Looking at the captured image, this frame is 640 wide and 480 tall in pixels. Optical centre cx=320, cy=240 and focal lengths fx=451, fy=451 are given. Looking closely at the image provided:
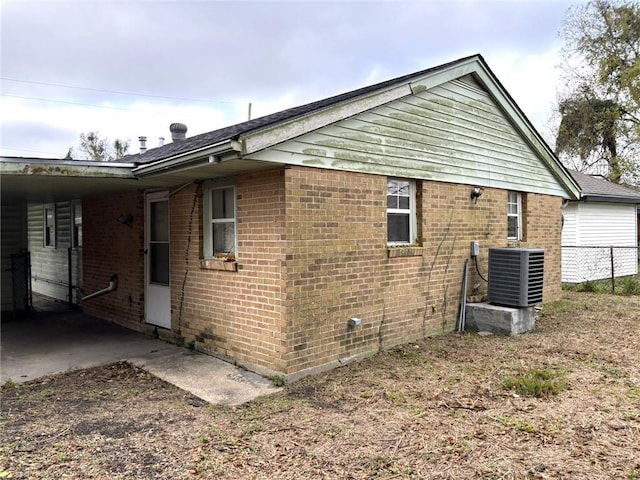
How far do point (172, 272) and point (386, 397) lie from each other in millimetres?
4040

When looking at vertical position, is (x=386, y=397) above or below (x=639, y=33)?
below

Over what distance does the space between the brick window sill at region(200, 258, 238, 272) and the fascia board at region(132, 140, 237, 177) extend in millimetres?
1363

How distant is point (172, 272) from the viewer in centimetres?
719

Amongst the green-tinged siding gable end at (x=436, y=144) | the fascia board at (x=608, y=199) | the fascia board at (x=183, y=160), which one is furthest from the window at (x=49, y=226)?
the fascia board at (x=608, y=199)

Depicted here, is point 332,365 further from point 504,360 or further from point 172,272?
point 172,272

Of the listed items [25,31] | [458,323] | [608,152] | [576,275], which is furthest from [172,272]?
[608,152]

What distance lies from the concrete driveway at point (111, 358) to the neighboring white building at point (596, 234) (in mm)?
12402

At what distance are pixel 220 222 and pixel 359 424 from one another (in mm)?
3477

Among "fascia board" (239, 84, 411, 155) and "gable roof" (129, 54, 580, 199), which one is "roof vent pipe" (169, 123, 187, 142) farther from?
"fascia board" (239, 84, 411, 155)

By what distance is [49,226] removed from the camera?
12055mm

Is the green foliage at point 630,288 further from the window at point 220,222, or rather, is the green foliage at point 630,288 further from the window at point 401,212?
the window at point 220,222

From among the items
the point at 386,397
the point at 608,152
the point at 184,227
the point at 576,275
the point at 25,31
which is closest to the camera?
the point at 386,397

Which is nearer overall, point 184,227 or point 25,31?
point 184,227

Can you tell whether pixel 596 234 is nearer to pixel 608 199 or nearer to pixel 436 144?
pixel 608 199
